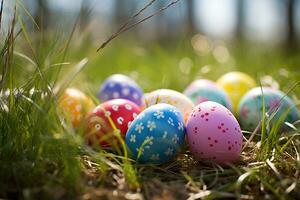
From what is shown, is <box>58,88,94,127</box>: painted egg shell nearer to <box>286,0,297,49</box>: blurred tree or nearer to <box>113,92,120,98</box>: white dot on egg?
<box>113,92,120,98</box>: white dot on egg

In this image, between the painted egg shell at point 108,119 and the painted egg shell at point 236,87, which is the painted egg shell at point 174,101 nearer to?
the painted egg shell at point 108,119

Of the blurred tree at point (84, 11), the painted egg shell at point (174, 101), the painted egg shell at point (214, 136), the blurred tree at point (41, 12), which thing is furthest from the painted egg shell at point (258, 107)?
the blurred tree at point (41, 12)

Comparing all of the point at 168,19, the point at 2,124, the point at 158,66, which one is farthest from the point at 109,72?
the point at 168,19

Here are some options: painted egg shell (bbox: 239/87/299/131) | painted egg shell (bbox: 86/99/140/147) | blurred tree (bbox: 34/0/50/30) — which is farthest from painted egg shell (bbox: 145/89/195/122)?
blurred tree (bbox: 34/0/50/30)

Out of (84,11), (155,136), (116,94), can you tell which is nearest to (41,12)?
(84,11)

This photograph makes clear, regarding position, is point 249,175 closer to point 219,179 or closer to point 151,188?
point 219,179
